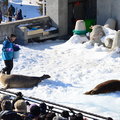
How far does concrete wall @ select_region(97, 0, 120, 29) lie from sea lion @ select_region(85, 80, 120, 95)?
24.2ft

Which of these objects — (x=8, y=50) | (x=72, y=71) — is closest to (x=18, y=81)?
(x=8, y=50)

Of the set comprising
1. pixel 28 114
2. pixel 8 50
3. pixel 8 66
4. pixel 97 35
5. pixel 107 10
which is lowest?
pixel 8 66

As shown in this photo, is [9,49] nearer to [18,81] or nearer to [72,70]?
[18,81]

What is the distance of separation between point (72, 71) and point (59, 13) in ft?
21.0

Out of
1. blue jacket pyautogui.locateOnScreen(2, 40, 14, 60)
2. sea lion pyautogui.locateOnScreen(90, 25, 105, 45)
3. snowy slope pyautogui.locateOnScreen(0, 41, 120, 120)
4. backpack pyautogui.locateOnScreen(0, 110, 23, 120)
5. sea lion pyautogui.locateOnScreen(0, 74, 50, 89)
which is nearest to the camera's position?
backpack pyautogui.locateOnScreen(0, 110, 23, 120)

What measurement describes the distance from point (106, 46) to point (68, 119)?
9937mm

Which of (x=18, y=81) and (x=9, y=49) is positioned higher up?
(x=9, y=49)

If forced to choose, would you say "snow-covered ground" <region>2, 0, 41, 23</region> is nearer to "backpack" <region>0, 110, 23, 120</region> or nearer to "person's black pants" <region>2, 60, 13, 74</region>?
"person's black pants" <region>2, 60, 13, 74</region>

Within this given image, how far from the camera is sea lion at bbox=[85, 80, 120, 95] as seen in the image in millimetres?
Result: 12797

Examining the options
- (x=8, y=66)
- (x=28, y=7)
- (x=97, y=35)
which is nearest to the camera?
(x=8, y=66)

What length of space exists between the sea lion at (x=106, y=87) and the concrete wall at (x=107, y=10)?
738 cm

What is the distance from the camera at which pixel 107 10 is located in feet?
66.7

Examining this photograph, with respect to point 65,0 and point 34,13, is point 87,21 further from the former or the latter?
point 34,13

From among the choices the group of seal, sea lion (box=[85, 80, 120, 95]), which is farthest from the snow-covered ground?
sea lion (box=[85, 80, 120, 95])
